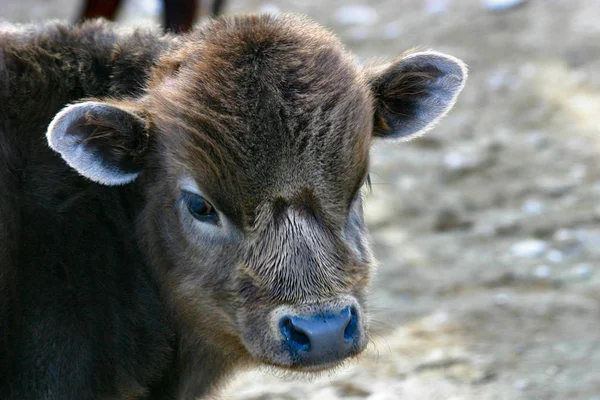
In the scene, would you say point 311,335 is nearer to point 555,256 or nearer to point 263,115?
point 263,115

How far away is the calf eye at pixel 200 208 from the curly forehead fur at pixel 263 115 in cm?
13

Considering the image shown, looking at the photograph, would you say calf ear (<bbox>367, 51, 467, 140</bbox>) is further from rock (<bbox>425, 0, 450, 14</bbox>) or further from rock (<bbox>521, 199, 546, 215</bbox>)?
rock (<bbox>425, 0, 450, 14</bbox>)

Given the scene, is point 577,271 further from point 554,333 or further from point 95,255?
point 95,255

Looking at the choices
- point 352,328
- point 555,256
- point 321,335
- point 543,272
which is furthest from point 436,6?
point 321,335

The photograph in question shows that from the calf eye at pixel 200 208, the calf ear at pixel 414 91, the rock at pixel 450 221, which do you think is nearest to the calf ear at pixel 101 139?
the calf eye at pixel 200 208

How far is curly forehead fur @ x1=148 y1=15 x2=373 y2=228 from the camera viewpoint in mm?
4289

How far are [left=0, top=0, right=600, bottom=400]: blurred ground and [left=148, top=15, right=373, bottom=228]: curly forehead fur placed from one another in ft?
4.78

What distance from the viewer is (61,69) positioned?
15.6 feet

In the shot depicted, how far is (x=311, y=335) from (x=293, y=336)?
5.0 inches

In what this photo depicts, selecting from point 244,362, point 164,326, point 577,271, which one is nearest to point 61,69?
point 164,326

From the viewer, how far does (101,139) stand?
4445 millimetres


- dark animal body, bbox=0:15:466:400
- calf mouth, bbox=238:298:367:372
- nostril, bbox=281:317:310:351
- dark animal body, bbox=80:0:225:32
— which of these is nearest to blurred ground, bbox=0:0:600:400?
dark animal body, bbox=0:15:466:400

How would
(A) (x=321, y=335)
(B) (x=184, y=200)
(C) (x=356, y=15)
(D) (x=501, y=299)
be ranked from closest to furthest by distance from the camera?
(A) (x=321, y=335) → (B) (x=184, y=200) → (D) (x=501, y=299) → (C) (x=356, y=15)

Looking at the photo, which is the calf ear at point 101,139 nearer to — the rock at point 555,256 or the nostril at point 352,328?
the nostril at point 352,328
